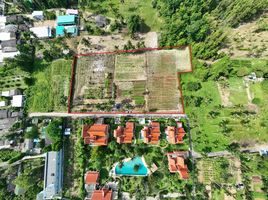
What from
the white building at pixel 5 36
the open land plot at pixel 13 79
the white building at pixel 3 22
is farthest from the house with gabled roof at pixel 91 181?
the white building at pixel 3 22

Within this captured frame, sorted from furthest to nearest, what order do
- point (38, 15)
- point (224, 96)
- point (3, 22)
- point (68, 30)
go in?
point (3, 22) → point (38, 15) → point (68, 30) → point (224, 96)

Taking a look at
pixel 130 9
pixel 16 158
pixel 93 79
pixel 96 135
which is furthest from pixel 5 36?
pixel 96 135

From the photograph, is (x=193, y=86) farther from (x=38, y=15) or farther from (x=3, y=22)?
(x=3, y=22)

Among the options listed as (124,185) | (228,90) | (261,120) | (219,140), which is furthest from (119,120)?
(261,120)

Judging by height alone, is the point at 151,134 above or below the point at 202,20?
below

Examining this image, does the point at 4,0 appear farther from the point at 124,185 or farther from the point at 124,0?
the point at 124,185

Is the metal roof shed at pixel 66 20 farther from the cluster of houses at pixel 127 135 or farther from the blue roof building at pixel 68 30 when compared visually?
the cluster of houses at pixel 127 135
